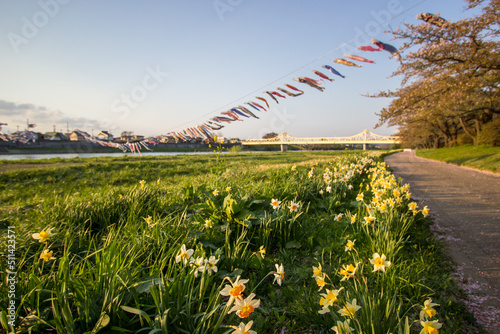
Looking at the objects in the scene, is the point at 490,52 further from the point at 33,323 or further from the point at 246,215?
the point at 33,323

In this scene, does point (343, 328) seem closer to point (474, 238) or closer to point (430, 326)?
point (430, 326)

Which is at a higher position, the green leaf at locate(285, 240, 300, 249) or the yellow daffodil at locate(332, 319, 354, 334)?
the yellow daffodil at locate(332, 319, 354, 334)

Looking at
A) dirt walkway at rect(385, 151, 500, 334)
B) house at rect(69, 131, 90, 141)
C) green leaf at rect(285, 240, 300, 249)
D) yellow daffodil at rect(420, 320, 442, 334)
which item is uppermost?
house at rect(69, 131, 90, 141)

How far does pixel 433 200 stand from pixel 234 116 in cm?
671

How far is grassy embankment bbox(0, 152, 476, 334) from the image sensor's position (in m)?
1.21

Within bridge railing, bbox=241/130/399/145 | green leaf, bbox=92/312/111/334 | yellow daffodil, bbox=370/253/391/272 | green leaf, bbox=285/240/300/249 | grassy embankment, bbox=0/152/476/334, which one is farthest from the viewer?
bridge railing, bbox=241/130/399/145

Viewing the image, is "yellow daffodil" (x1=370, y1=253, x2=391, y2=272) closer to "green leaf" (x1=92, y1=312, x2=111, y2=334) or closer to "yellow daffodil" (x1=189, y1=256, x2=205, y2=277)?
"yellow daffodil" (x1=189, y1=256, x2=205, y2=277)

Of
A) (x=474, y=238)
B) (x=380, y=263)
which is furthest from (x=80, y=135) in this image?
(x=474, y=238)

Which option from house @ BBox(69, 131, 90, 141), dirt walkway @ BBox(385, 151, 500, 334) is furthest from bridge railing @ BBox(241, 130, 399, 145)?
dirt walkway @ BBox(385, 151, 500, 334)

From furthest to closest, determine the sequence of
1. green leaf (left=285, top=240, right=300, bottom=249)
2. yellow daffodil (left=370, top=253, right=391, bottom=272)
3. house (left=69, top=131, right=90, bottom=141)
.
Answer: house (left=69, top=131, right=90, bottom=141) → green leaf (left=285, top=240, right=300, bottom=249) → yellow daffodil (left=370, top=253, right=391, bottom=272)

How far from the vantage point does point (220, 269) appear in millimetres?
1851

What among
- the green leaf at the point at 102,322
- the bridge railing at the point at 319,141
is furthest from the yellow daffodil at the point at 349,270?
the bridge railing at the point at 319,141

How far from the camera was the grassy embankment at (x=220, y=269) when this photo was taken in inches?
47.8

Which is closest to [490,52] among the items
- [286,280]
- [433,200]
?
[433,200]
